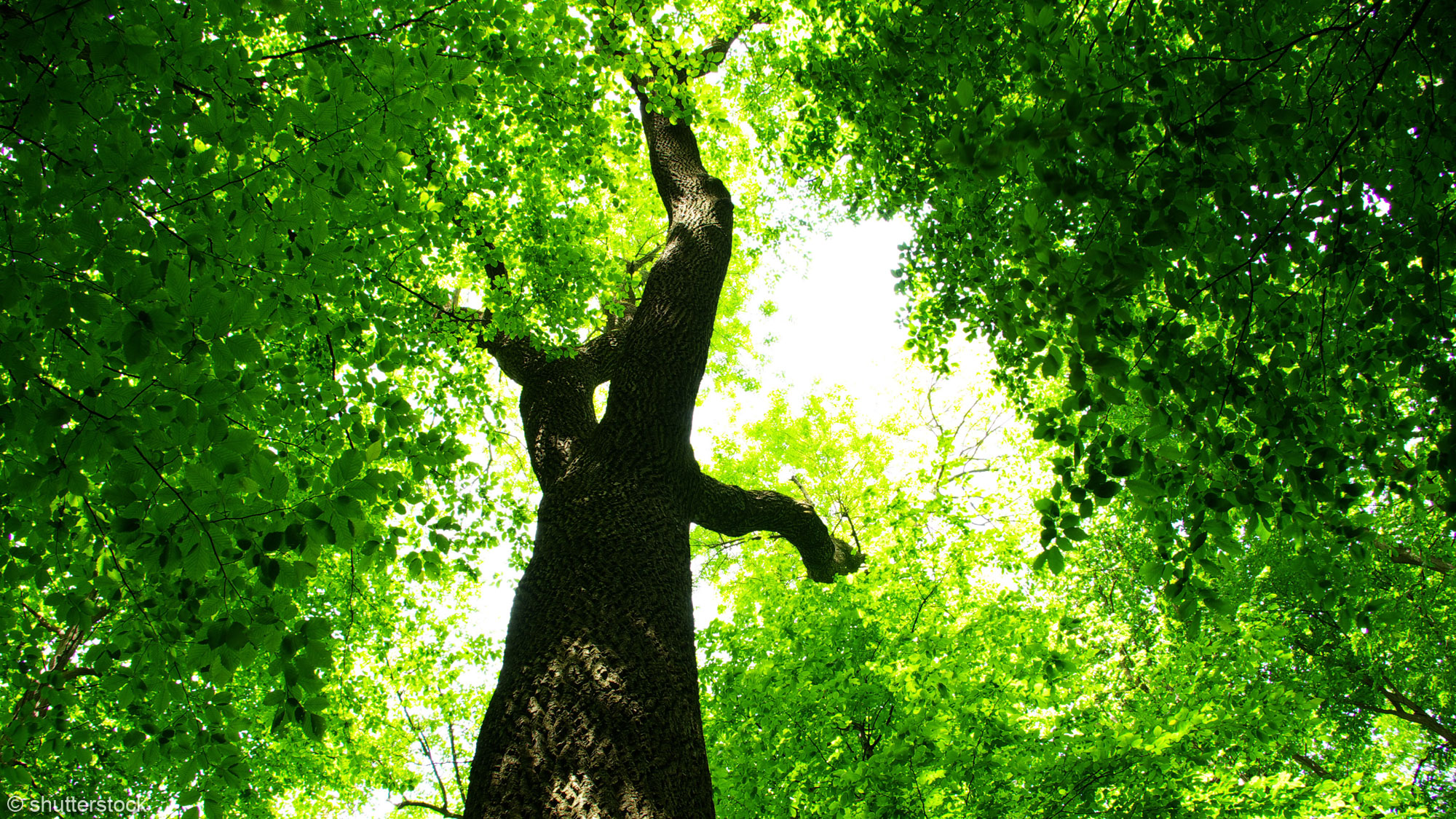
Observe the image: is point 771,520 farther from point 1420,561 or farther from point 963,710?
point 1420,561

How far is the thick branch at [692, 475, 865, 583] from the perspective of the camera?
5.07 meters

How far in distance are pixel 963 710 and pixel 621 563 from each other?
121 inches

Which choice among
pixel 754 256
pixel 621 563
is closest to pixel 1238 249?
pixel 621 563

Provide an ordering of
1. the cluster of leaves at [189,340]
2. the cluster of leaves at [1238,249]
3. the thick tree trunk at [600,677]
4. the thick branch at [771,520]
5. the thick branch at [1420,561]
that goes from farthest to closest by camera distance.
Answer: the thick branch at [1420,561], the thick branch at [771,520], the thick tree trunk at [600,677], the cluster of leaves at [1238,249], the cluster of leaves at [189,340]

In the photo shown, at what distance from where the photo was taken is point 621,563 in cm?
348

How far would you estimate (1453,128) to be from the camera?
6.83 feet

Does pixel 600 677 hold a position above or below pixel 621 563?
below

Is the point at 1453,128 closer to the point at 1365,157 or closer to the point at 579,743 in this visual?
the point at 1365,157

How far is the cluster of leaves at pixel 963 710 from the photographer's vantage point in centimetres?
443

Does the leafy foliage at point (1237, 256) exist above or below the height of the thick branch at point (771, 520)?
below

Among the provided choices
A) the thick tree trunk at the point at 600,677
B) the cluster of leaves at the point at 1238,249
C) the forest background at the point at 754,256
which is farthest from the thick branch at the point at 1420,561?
the thick tree trunk at the point at 600,677

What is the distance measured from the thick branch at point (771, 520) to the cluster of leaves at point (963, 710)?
367mm

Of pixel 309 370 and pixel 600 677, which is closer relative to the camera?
pixel 600 677

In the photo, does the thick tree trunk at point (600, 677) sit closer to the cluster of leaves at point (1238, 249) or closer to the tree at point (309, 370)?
the tree at point (309, 370)
